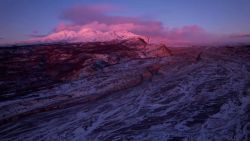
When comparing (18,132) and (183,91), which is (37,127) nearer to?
(18,132)

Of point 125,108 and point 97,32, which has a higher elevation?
point 97,32

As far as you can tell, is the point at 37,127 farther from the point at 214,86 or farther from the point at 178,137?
the point at 214,86

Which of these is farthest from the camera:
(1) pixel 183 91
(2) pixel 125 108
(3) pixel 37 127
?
(1) pixel 183 91

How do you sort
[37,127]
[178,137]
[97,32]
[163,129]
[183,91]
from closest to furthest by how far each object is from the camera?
[178,137]
[163,129]
[37,127]
[183,91]
[97,32]

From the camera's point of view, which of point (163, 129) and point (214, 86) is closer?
point (163, 129)

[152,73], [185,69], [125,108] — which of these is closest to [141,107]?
[125,108]

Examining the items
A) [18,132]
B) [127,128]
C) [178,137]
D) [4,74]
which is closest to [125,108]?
[127,128]
